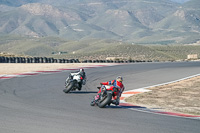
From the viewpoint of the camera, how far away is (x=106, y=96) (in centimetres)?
1421

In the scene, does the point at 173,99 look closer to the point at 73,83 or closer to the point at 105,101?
the point at 73,83

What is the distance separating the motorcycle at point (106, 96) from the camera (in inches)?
554

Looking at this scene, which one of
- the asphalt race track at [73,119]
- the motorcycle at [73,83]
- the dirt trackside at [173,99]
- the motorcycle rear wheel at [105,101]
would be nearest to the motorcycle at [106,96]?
the motorcycle rear wheel at [105,101]

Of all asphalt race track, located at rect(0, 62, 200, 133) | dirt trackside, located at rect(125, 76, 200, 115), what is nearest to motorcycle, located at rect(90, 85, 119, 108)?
asphalt race track, located at rect(0, 62, 200, 133)

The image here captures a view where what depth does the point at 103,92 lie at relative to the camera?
560 inches

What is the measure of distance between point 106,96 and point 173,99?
4.57m

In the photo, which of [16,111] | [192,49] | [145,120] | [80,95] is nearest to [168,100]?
[80,95]

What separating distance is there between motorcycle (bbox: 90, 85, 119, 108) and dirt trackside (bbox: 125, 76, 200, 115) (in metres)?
1.69

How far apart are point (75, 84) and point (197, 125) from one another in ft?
25.8

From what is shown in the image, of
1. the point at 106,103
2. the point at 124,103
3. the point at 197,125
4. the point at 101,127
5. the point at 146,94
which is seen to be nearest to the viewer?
the point at 101,127

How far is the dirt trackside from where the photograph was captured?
1528 cm

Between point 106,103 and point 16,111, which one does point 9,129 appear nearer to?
point 16,111

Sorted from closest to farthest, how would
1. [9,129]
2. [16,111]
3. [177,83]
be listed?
[9,129]
[16,111]
[177,83]

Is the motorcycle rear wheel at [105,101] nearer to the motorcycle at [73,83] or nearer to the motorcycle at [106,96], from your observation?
the motorcycle at [106,96]
